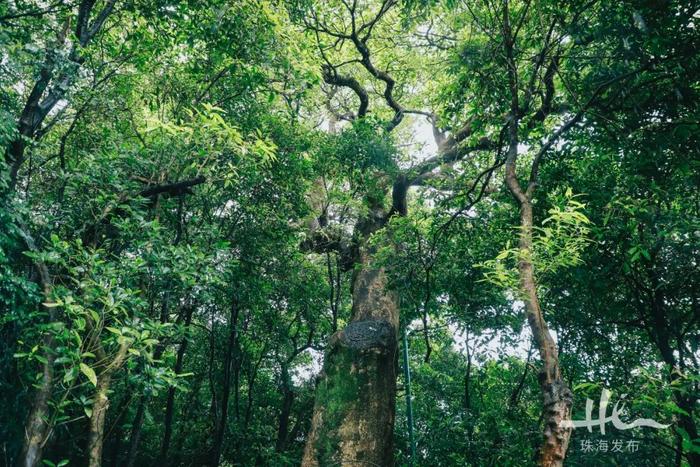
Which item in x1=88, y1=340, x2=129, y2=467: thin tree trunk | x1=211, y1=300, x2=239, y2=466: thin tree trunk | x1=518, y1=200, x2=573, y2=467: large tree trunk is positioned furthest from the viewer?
x1=211, y1=300, x2=239, y2=466: thin tree trunk

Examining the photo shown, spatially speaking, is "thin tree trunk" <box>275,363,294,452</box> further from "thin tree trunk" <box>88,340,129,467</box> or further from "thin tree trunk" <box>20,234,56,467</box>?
"thin tree trunk" <box>20,234,56,467</box>

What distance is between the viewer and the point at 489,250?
17.1 feet

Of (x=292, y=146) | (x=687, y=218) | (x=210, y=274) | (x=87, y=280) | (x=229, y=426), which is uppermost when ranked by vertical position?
(x=292, y=146)

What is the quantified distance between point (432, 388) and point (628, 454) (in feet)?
12.7

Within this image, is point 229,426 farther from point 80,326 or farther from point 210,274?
point 80,326

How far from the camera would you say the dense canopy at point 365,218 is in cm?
312

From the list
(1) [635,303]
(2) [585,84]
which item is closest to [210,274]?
(2) [585,84]

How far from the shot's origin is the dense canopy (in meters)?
3.12

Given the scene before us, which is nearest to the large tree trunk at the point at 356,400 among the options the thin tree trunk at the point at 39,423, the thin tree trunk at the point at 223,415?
the thin tree trunk at the point at 39,423

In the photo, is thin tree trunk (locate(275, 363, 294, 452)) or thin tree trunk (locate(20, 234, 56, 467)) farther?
thin tree trunk (locate(275, 363, 294, 452))

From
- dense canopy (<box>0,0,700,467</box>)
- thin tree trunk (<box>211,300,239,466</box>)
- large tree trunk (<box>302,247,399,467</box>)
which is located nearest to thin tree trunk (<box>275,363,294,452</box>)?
dense canopy (<box>0,0,700,467</box>)

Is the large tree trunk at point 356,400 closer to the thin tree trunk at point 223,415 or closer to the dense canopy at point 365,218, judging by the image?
the dense canopy at point 365,218

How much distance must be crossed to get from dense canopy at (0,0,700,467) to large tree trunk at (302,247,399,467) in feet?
0.08

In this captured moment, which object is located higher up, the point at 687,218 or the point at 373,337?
the point at 687,218
